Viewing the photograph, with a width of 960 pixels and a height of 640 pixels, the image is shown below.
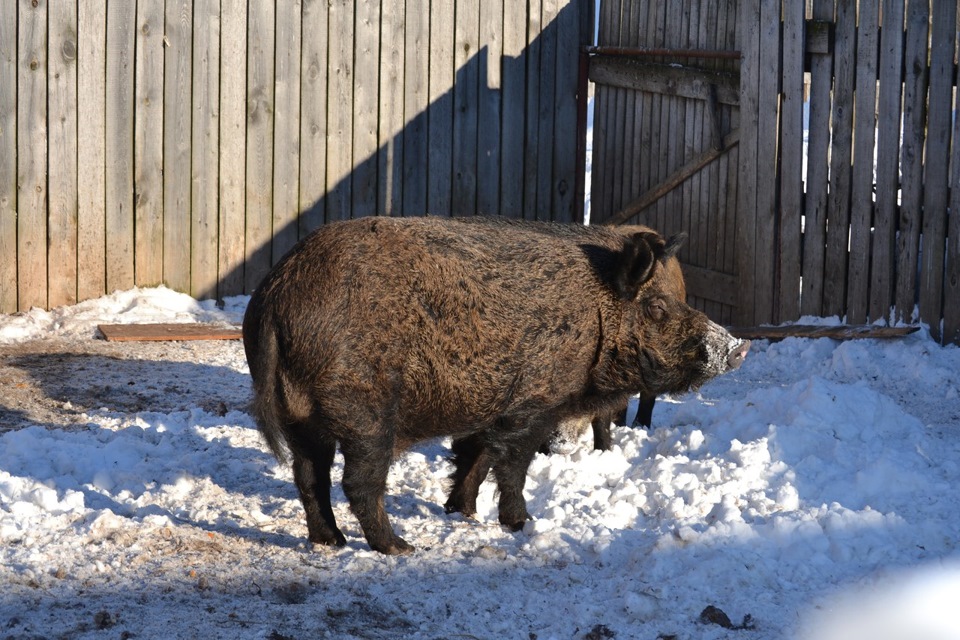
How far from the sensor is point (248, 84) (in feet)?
33.0

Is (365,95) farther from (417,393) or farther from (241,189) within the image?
(417,393)

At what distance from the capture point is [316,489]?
4.92 m

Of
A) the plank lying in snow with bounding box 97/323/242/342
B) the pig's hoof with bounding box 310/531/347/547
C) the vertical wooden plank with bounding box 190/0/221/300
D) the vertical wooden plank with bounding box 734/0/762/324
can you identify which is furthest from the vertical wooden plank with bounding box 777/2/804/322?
the pig's hoof with bounding box 310/531/347/547

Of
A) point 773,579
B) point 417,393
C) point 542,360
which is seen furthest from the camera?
point 542,360

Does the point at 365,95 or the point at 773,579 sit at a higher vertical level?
the point at 365,95

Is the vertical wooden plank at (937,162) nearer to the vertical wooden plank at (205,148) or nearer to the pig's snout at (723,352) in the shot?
the pig's snout at (723,352)

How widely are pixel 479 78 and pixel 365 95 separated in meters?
1.17

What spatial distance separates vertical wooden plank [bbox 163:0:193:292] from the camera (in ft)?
31.9

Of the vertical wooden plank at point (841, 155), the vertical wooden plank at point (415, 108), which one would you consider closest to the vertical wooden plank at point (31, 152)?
the vertical wooden plank at point (415, 108)

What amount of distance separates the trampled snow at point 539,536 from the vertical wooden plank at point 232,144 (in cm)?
324

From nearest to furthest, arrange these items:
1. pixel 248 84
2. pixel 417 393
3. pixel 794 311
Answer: pixel 417 393 → pixel 794 311 → pixel 248 84

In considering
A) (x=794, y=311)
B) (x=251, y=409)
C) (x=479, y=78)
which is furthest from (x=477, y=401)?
(x=479, y=78)

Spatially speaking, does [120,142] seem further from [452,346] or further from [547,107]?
[452,346]

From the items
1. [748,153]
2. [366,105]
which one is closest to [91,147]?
[366,105]
